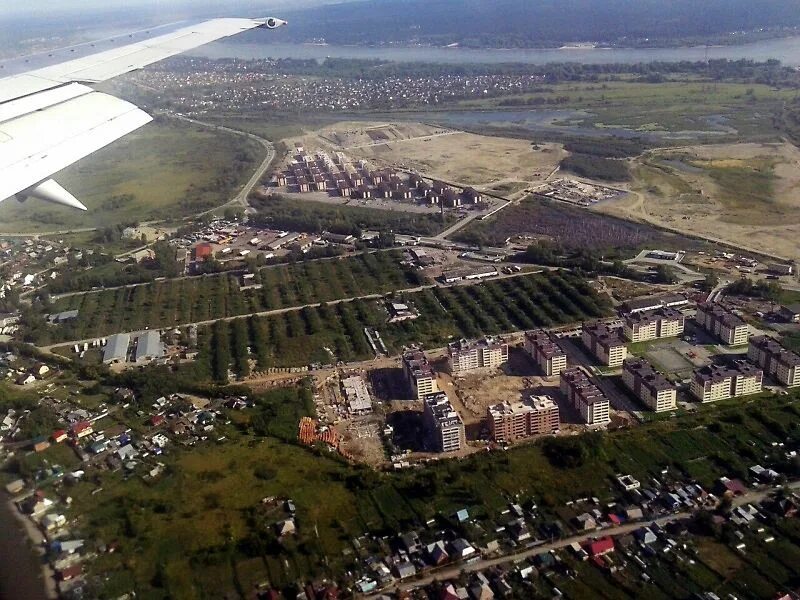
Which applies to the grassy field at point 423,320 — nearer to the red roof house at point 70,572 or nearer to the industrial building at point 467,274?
the industrial building at point 467,274

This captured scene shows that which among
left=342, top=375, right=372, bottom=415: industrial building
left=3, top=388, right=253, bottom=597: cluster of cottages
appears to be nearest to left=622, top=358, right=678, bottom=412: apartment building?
left=342, top=375, right=372, bottom=415: industrial building

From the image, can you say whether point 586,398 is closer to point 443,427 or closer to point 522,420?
point 522,420

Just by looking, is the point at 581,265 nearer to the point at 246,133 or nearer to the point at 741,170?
the point at 741,170

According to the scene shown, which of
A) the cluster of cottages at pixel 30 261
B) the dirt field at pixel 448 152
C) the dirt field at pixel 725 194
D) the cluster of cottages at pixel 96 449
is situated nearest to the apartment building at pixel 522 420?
the cluster of cottages at pixel 96 449

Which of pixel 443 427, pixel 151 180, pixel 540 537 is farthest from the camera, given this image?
pixel 151 180

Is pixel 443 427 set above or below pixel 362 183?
below

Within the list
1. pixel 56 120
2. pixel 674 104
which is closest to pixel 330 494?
pixel 56 120
